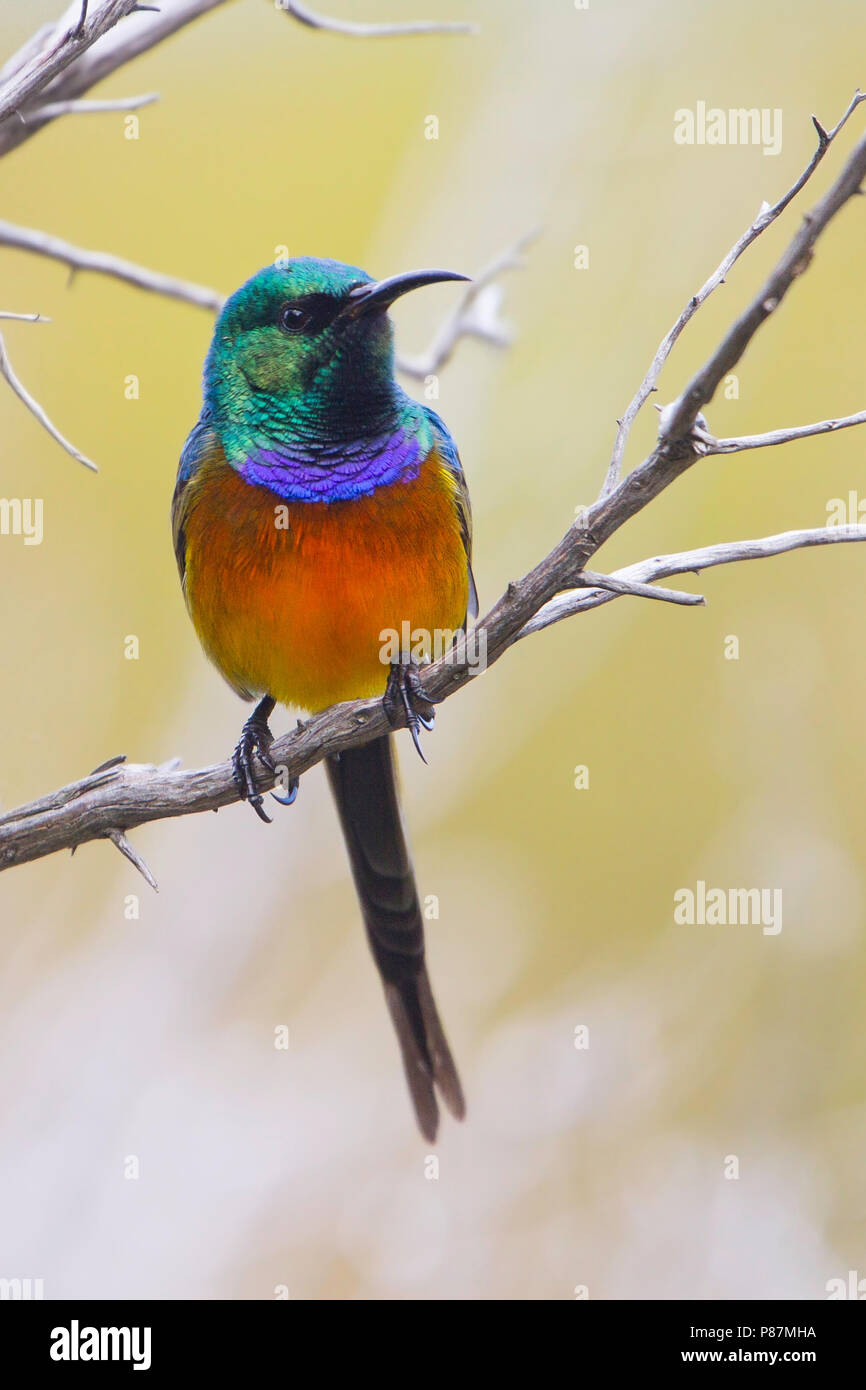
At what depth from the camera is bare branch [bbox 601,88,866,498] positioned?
2.58 m

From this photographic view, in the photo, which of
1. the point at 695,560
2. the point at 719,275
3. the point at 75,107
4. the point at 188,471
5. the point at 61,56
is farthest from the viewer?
the point at 188,471

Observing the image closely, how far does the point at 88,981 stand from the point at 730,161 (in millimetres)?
5795

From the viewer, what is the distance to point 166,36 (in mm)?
4387

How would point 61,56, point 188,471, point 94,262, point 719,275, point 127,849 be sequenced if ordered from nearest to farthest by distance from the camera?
1. point 719,275
2. point 61,56
3. point 127,849
4. point 94,262
5. point 188,471

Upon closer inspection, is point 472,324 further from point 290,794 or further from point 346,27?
point 290,794

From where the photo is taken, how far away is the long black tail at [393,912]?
199 inches

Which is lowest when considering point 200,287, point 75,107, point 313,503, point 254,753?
point 254,753

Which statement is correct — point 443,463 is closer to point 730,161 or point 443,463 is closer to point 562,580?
point 562,580

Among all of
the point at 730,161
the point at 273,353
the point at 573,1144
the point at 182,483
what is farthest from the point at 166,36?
the point at 573,1144

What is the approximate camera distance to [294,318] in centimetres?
457

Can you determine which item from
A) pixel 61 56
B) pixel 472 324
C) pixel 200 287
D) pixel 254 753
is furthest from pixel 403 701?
pixel 472 324

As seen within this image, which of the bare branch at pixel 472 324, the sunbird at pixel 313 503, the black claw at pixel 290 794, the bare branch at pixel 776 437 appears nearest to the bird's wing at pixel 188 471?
the sunbird at pixel 313 503

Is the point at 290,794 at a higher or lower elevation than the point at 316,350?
lower

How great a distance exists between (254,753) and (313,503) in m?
0.87
